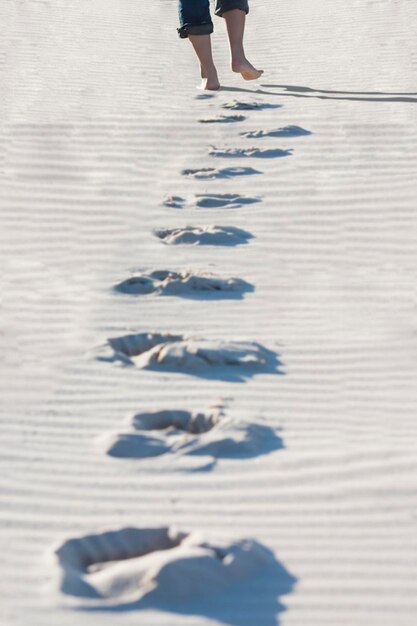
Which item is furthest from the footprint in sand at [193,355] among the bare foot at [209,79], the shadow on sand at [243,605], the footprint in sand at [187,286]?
the bare foot at [209,79]

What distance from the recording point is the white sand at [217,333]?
282 cm

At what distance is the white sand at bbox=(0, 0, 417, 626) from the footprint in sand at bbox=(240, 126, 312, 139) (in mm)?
18

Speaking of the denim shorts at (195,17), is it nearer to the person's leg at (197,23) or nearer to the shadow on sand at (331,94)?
the person's leg at (197,23)

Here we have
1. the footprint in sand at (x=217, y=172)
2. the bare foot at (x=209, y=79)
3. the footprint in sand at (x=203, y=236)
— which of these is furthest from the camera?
the bare foot at (x=209, y=79)

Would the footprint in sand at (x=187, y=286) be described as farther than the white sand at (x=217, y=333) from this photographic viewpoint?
Yes

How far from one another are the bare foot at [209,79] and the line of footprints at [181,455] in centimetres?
303

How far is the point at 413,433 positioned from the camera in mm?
3615

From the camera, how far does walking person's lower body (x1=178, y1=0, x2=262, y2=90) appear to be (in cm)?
797

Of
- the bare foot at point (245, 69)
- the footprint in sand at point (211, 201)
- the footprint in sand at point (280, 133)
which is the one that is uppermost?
the bare foot at point (245, 69)

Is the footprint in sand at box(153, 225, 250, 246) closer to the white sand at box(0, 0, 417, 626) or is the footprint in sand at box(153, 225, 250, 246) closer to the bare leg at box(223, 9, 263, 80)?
the white sand at box(0, 0, 417, 626)

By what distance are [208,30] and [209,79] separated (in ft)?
1.51

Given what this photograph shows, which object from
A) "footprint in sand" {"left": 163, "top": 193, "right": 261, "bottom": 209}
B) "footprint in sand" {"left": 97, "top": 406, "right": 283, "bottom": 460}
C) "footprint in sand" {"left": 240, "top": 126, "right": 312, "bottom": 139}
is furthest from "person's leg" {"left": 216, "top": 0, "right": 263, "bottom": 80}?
"footprint in sand" {"left": 97, "top": 406, "right": 283, "bottom": 460}

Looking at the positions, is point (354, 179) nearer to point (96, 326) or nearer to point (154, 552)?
point (96, 326)

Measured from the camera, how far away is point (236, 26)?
322 inches
